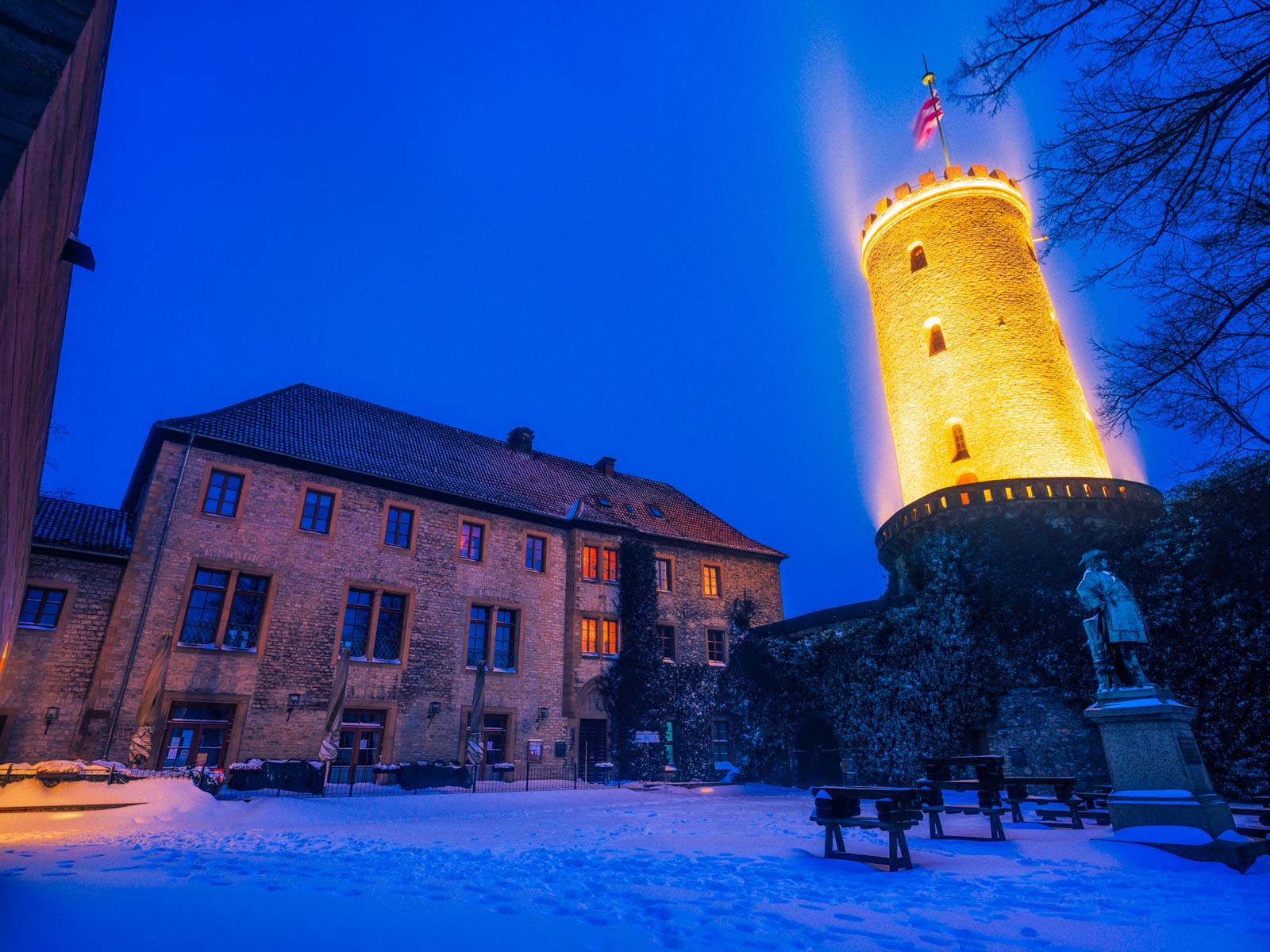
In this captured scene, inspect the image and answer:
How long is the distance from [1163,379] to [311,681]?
19120 millimetres

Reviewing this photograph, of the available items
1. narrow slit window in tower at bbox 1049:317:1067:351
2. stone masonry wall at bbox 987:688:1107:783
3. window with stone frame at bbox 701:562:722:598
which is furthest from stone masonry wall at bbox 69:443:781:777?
narrow slit window in tower at bbox 1049:317:1067:351

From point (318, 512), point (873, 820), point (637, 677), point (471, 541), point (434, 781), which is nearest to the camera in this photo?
point (873, 820)

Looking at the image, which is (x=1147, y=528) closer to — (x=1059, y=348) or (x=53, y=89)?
(x=1059, y=348)

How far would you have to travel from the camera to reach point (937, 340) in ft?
71.2

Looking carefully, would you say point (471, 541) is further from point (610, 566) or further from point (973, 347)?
point (973, 347)

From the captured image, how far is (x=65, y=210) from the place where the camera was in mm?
3303

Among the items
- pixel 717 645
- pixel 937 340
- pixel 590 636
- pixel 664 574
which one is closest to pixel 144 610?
pixel 590 636

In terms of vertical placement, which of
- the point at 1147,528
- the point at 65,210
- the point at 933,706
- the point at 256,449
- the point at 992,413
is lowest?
the point at 933,706

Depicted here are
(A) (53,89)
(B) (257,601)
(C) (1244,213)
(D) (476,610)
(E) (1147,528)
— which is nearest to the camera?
(A) (53,89)

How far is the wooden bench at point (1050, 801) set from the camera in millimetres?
9195

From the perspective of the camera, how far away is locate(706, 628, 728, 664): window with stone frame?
25.9 m

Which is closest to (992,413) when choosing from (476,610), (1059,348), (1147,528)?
(1059,348)

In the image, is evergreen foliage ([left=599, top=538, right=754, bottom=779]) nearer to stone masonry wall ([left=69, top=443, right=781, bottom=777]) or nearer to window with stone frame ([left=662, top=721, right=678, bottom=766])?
window with stone frame ([left=662, top=721, right=678, bottom=766])

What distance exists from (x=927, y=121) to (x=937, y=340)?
7.20m
